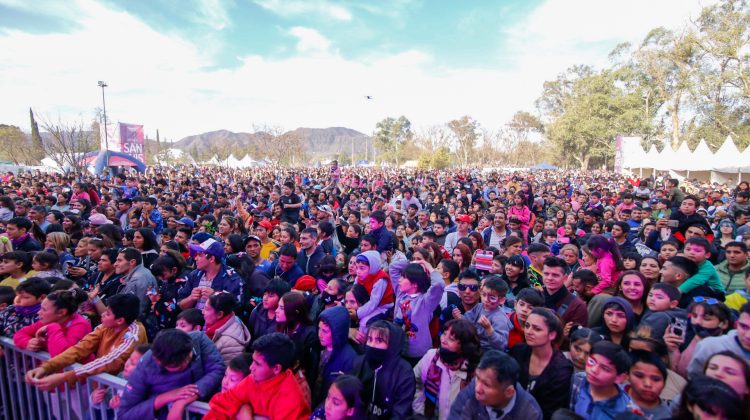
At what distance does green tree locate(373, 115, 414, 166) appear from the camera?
81938mm

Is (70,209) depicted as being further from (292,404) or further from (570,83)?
(570,83)

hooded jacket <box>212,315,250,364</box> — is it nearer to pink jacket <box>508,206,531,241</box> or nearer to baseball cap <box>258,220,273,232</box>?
baseball cap <box>258,220,273,232</box>

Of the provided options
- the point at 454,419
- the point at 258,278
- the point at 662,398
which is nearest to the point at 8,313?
the point at 258,278

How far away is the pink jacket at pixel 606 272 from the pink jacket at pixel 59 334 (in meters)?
4.78

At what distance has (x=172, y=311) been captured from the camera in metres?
3.97

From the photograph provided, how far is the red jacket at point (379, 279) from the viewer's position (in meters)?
3.92

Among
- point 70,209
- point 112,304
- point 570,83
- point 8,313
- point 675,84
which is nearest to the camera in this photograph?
point 112,304

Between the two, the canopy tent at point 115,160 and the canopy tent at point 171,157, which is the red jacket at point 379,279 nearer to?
the canopy tent at point 115,160

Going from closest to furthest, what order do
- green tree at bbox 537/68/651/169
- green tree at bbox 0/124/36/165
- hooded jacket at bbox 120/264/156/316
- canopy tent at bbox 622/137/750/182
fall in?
1. hooded jacket at bbox 120/264/156/316
2. canopy tent at bbox 622/137/750/182
3. green tree at bbox 537/68/651/169
4. green tree at bbox 0/124/36/165

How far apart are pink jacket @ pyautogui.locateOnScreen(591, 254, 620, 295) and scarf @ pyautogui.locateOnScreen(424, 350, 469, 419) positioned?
7.34 feet

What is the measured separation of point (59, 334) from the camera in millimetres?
3312

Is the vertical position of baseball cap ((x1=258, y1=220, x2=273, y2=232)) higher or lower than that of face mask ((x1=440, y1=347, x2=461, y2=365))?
higher

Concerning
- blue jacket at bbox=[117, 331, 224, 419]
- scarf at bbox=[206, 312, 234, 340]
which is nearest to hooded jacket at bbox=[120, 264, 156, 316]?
scarf at bbox=[206, 312, 234, 340]

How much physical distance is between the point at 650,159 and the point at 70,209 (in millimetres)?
35136
